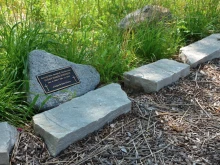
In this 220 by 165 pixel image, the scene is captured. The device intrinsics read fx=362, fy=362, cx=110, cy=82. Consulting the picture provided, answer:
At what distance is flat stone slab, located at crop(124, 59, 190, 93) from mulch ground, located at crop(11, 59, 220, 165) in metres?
0.07

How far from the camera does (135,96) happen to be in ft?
10.2

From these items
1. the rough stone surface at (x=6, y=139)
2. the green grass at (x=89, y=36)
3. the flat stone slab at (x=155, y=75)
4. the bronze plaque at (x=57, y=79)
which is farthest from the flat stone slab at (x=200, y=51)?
the rough stone surface at (x=6, y=139)

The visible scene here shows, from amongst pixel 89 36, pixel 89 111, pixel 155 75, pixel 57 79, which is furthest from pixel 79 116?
pixel 89 36

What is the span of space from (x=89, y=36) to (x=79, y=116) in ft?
4.84

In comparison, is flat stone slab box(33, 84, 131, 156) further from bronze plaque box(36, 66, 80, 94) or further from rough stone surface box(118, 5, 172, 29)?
rough stone surface box(118, 5, 172, 29)

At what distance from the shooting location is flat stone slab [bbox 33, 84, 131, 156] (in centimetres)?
230

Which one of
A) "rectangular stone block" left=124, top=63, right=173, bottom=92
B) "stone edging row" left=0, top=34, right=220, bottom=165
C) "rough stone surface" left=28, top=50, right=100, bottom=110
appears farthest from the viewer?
"rectangular stone block" left=124, top=63, right=173, bottom=92

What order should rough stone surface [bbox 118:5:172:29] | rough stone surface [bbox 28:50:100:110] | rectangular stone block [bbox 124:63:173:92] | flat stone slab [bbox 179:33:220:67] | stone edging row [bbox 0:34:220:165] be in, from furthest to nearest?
1. rough stone surface [bbox 118:5:172:29]
2. flat stone slab [bbox 179:33:220:67]
3. rectangular stone block [bbox 124:63:173:92]
4. rough stone surface [bbox 28:50:100:110]
5. stone edging row [bbox 0:34:220:165]

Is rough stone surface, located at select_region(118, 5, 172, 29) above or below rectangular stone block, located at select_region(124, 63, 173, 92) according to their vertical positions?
above

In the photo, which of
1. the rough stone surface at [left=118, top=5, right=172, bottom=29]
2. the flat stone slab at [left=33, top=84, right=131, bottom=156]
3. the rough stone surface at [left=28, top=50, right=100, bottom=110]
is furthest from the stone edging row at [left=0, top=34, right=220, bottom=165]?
the rough stone surface at [left=118, top=5, right=172, bottom=29]

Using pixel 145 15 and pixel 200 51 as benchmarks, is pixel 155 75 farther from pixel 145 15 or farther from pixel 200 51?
pixel 145 15

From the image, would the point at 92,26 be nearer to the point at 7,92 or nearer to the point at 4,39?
the point at 4,39

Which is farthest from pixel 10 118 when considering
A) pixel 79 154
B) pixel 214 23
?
pixel 214 23

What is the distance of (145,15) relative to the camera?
13.5 ft
